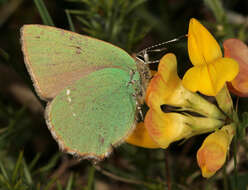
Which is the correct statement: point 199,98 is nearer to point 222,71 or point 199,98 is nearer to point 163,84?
point 163,84

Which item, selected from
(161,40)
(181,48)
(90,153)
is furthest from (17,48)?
(90,153)

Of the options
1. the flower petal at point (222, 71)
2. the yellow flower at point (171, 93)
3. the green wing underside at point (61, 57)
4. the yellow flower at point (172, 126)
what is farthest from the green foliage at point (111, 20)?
the flower petal at point (222, 71)

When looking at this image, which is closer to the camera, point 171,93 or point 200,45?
point 200,45

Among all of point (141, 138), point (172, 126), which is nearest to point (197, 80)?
point (172, 126)

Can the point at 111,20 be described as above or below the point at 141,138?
above

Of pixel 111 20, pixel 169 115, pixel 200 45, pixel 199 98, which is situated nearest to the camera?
pixel 200 45

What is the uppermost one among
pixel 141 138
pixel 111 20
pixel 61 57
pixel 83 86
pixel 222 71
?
pixel 61 57
